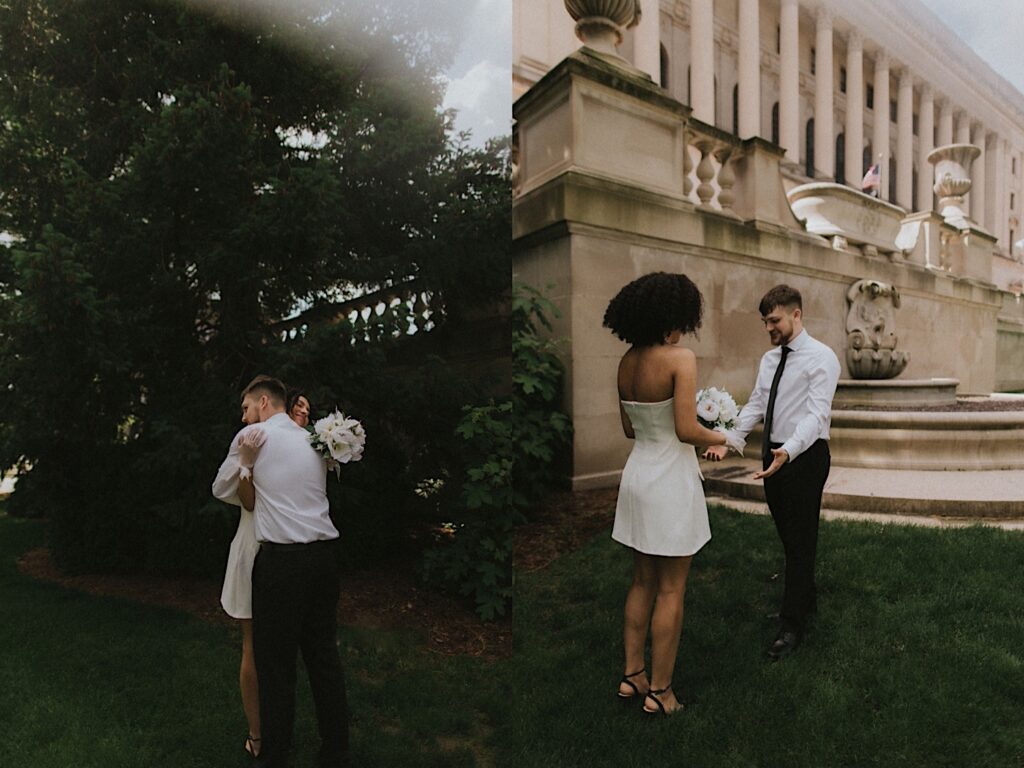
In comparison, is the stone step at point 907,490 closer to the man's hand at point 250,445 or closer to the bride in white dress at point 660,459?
the bride in white dress at point 660,459

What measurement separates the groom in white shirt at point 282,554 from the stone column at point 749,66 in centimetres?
2183

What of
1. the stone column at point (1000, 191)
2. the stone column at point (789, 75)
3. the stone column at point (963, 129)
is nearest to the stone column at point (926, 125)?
the stone column at point (963, 129)

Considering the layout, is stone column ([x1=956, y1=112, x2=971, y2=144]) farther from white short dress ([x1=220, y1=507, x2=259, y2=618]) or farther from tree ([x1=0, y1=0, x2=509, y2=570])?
white short dress ([x1=220, y1=507, x2=259, y2=618])

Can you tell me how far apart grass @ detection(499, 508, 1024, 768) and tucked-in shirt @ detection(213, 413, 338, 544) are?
49.0 inches

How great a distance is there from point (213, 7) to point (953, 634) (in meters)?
4.42

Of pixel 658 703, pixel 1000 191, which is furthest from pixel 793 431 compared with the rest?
pixel 1000 191

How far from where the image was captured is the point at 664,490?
2.43m

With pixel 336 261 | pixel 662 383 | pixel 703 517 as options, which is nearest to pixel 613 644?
pixel 703 517

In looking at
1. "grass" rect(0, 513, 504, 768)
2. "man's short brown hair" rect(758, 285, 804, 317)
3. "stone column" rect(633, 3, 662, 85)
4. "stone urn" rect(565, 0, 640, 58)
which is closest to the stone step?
A: "man's short brown hair" rect(758, 285, 804, 317)

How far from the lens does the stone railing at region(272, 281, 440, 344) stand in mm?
2811

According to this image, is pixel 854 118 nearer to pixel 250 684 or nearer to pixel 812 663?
pixel 812 663

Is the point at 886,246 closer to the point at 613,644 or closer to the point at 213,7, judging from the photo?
the point at 613,644

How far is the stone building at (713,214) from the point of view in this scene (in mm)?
4469

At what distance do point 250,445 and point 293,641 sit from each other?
712 millimetres
